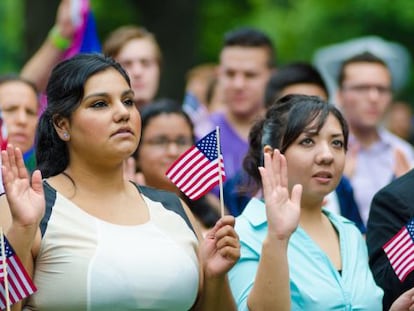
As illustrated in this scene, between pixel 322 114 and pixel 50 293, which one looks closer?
pixel 50 293

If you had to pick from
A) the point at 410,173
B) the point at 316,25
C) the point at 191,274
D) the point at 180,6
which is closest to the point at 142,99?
the point at 410,173

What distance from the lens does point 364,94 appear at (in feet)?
35.3

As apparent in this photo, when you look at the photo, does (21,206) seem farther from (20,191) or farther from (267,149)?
(267,149)

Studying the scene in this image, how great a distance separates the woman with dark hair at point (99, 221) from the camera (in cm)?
623

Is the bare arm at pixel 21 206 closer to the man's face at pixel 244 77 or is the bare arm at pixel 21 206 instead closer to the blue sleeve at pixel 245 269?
the blue sleeve at pixel 245 269

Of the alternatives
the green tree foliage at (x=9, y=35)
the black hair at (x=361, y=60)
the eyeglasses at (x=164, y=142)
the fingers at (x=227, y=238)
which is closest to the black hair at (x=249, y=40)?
the black hair at (x=361, y=60)

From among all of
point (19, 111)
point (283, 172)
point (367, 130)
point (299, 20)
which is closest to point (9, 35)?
point (299, 20)

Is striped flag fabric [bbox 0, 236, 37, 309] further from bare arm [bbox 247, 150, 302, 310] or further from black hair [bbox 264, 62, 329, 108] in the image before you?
black hair [bbox 264, 62, 329, 108]

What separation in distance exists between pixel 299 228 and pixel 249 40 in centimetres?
401

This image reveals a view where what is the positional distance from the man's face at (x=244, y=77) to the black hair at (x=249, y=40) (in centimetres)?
4

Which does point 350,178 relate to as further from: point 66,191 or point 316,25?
point 316,25

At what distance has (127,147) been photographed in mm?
6609

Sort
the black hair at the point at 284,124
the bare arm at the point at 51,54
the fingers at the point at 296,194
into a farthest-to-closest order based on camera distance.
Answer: the bare arm at the point at 51,54 < the black hair at the point at 284,124 < the fingers at the point at 296,194

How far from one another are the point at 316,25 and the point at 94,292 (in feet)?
50.4
